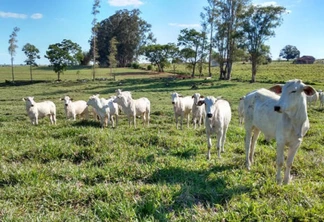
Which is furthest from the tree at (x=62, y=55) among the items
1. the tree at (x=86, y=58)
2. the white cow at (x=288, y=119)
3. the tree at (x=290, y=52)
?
the tree at (x=290, y=52)

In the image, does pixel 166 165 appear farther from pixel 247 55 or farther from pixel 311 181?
pixel 247 55

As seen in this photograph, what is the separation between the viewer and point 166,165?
289 inches

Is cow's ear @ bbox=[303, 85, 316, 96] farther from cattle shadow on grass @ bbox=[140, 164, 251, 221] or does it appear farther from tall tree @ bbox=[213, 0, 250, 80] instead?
tall tree @ bbox=[213, 0, 250, 80]

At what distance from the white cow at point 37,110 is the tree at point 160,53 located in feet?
213

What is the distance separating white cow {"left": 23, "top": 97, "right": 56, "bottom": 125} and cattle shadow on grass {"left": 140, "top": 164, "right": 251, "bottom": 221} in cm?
1168

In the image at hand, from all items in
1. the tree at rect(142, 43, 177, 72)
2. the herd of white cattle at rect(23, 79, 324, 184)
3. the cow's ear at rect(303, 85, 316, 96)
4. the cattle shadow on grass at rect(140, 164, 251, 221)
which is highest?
the tree at rect(142, 43, 177, 72)

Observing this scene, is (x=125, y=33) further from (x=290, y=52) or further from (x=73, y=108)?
(x=290, y=52)

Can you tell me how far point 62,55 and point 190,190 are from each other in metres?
71.2

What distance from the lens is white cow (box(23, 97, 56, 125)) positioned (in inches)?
633

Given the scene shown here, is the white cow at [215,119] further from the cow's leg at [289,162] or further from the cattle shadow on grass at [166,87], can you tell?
the cattle shadow on grass at [166,87]

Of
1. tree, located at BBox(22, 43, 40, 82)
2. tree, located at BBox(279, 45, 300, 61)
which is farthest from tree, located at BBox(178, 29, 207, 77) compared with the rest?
tree, located at BBox(279, 45, 300, 61)

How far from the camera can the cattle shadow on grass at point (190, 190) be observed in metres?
4.99

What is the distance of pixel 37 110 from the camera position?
16.8 m

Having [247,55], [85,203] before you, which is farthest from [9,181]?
[247,55]
